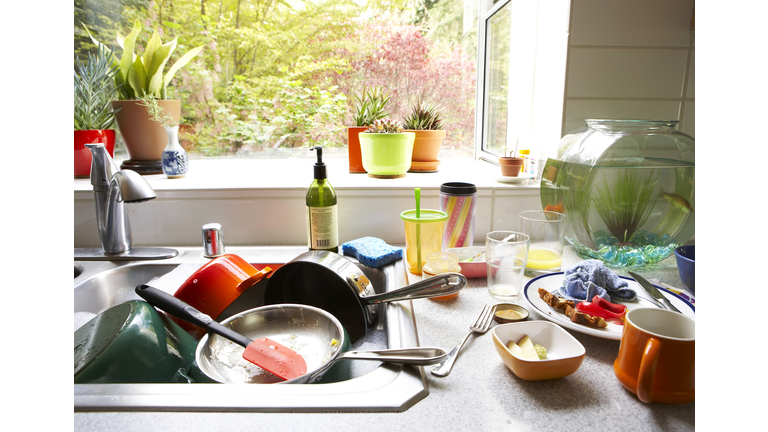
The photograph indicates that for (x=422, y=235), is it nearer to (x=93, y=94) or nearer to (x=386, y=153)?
(x=386, y=153)

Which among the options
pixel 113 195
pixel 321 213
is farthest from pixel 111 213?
pixel 321 213

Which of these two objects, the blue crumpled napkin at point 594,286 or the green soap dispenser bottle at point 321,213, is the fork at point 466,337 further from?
the green soap dispenser bottle at point 321,213

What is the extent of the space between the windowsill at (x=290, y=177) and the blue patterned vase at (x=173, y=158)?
0.08 feet

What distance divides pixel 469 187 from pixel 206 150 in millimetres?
1026

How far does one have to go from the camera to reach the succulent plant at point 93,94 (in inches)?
43.1

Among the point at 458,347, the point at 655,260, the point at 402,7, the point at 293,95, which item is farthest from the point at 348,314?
the point at 402,7

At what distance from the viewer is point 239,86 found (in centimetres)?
147

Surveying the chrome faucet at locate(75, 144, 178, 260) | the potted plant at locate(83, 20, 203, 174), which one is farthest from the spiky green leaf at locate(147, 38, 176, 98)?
the chrome faucet at locate(75, 144, 178, 260)

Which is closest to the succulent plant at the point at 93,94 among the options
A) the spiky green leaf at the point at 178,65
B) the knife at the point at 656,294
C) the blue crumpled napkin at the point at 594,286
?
the spiky green leaf at the point at 178,65

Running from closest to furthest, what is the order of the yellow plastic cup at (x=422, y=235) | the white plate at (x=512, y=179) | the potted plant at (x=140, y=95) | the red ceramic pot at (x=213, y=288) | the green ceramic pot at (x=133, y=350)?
1. the green ceramic pot at (x=133, y=350)
2. the red ceramic pot at (x=213, y=288)
3. the yellow plastic cup at (x=422, y=235)
4. the white plate at (x=512, y=179)
5. the potted plant at (x=140, y=95)

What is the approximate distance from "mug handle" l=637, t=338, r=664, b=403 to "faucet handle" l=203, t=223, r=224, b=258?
852 millimetres

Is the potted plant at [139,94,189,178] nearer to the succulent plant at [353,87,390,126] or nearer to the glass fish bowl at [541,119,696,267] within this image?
the succulent plant at [353,87,390,126]

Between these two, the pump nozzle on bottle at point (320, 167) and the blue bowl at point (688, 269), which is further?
the pump nozzle on bottle at point (320, 167)
